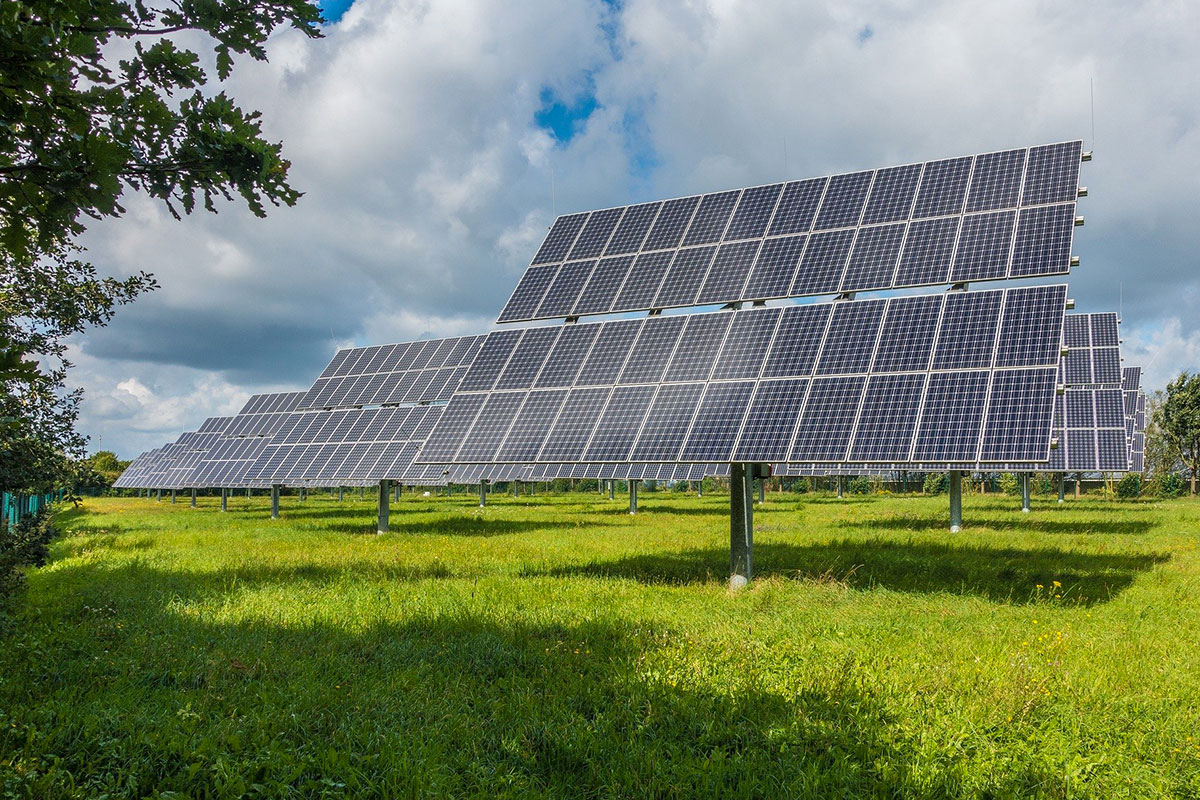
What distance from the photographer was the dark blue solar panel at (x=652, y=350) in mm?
14902

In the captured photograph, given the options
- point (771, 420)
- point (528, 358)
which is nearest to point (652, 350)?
point (528, 358)

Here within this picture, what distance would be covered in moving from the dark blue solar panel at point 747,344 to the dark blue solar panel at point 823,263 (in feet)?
2.51

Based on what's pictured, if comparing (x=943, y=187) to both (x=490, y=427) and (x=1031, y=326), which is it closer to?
(x=1031, y=326)

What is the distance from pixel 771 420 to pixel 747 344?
2027mm

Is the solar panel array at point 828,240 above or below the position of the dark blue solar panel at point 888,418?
above

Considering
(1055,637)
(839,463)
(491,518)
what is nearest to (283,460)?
(491,518)

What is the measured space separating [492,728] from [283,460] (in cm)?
2922

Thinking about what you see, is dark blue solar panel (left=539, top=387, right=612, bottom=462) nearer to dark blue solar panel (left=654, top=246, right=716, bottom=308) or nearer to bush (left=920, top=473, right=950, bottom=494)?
dark blue solar panel (left=654, top=246, right=716, bottom=308)

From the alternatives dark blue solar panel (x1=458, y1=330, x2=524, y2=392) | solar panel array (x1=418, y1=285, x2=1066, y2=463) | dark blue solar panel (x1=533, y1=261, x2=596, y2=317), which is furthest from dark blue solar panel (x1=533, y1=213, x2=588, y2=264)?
solar panel array (x1=418, y1=285, x2=1066, y2=463)

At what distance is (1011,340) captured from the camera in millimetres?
12492

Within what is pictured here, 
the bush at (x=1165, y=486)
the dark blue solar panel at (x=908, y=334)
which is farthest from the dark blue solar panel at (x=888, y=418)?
the bush at (x=1165, y=486)

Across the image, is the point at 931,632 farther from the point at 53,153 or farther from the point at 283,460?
the point at 283,460

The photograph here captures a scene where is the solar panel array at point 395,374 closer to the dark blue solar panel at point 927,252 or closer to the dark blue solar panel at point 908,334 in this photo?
the dark blue solar panel at point 927,252

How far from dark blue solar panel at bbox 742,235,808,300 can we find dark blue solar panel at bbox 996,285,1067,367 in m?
3.81
